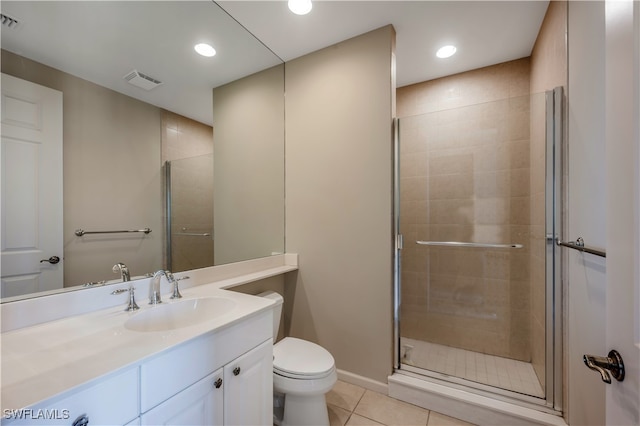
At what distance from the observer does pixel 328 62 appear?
6.57 feet

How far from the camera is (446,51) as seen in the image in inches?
80.7

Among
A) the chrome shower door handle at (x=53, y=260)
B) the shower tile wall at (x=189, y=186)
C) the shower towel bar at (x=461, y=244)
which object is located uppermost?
the shower tile wall at (x=189, y=186)

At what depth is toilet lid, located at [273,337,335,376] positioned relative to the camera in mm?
1373

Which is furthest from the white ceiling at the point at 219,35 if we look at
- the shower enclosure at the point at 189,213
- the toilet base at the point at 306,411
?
the toilet base at the point at 306,411

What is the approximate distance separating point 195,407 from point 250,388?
0.27m

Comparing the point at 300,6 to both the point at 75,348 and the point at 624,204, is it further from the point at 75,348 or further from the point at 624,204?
the point at 75,348

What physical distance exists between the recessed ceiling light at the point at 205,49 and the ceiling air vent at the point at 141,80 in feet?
1.44

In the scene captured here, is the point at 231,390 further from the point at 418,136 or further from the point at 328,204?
the point at 418,136

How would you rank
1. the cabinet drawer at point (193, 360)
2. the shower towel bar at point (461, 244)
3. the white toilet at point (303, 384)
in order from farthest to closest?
the shower towel bar at point (461, 244), the white toilet at point (303, 384), the cabinet drawer at point (193, 360)

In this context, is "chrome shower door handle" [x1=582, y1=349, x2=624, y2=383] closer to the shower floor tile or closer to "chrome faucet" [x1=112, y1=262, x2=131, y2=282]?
the shower floor tile

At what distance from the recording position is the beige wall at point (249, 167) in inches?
73.4

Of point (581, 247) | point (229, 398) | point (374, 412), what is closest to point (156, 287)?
point (229, 398)

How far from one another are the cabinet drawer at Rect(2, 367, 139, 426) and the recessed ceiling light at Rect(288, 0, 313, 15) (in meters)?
2.03

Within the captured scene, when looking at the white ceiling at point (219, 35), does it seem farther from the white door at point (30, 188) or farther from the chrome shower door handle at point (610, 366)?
the chrome shower door handle at point (610, 366)
